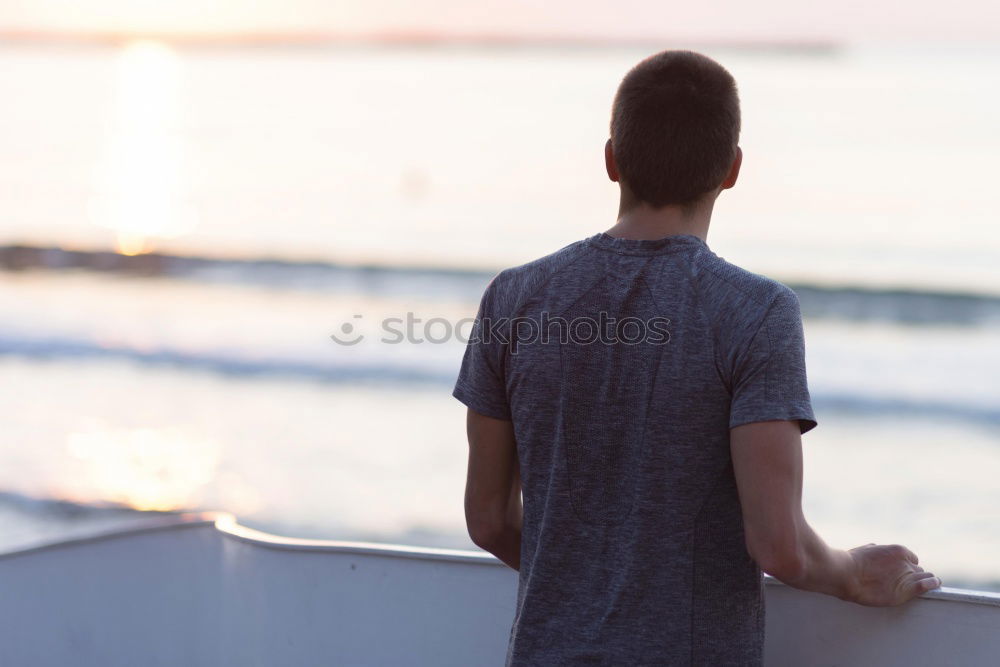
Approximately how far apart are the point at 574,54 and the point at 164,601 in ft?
75.6

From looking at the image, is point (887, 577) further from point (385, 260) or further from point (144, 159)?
point (144, 159)

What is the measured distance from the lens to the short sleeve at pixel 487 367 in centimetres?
131

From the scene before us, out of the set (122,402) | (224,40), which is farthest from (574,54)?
(122,402)

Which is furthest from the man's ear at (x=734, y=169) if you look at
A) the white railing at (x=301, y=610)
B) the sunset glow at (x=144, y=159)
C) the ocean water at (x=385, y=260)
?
the sunset glow at (x=144, y=159)

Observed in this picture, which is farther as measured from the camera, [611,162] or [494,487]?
[494,487]

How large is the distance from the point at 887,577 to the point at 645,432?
0.49m

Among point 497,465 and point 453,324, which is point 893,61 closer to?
point 453,324

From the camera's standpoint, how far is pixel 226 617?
1.95 m

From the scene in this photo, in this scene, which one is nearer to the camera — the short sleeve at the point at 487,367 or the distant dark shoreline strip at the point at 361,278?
the short sleeve at the point at 487,367

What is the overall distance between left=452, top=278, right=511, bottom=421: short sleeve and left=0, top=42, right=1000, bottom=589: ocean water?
4.38 m

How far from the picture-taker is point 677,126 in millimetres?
1197

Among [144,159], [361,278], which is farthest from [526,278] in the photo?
[144,159]

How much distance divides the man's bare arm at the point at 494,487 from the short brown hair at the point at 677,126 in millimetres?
376

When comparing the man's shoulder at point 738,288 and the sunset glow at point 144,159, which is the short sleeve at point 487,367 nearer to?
the man's shoulder at point 738,288
